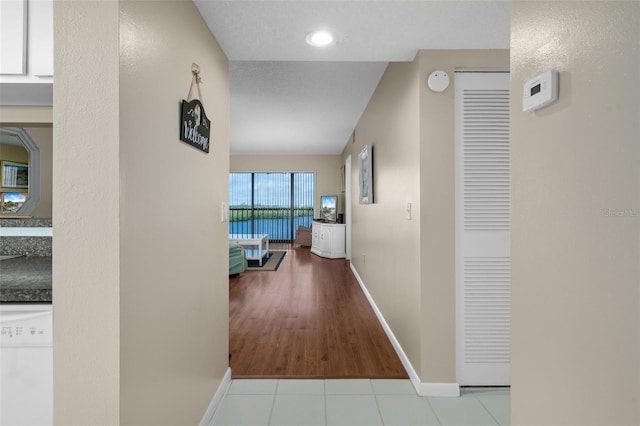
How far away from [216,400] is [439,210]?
5.88 ft

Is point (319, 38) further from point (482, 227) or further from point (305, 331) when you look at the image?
point (305, 331)

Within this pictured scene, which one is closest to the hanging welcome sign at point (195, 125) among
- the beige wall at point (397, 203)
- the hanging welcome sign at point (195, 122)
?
the hanging welcome sign at point (195, 122)

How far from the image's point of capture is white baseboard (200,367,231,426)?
1.70m

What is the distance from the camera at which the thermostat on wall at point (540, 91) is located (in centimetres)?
99

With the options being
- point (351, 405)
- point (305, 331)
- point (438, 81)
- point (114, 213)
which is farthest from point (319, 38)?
point (305, 331)

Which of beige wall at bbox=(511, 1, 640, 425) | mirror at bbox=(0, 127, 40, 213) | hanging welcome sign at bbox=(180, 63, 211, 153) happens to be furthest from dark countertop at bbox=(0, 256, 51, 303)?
beige wall at bbox=(511, 1, 640, 425)

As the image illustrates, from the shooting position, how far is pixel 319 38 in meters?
1.89

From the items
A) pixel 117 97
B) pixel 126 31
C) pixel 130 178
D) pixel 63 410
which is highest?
pixel 126 31

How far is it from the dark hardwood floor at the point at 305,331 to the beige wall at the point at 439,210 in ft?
1.24

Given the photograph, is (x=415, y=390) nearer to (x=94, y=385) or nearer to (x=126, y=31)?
(x=94, y=385)

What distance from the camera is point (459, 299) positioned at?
2.09 m

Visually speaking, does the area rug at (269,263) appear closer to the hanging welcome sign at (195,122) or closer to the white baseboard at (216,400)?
the white baseboard at (216,400)

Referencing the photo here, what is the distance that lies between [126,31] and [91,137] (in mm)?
350

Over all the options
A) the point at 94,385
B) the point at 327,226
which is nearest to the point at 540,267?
the point at 94,385
